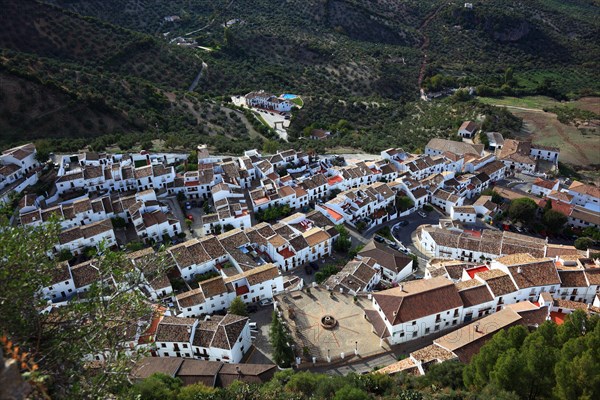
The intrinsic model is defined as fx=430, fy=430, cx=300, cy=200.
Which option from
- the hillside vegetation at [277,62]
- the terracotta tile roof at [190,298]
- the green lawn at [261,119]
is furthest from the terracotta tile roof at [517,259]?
the green lawn at [261,119]

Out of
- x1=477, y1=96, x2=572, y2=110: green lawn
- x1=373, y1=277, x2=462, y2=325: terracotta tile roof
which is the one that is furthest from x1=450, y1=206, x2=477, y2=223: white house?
x1=477, y1=96, x2=572, y2=110: green lawn

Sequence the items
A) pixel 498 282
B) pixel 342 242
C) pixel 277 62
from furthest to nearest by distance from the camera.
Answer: pixel 277 62 → pixel 342 242 → pixel 498 282

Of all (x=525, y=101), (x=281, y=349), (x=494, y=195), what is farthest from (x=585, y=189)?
(x=525, y=101)

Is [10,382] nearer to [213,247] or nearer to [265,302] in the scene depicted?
[265,302]

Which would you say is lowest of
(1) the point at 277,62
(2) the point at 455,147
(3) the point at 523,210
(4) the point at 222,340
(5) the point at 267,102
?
(3) the point at 523,210

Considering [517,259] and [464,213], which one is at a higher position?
[517,259]
